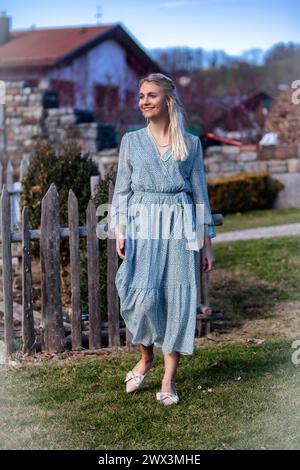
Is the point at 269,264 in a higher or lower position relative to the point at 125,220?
lower

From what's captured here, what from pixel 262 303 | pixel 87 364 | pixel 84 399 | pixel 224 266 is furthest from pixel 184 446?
pixel 224 266

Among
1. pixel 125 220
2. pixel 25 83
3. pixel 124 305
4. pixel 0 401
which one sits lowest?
pixel 0 401

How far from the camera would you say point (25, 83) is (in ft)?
56.7

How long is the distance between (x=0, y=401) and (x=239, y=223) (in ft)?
30.6

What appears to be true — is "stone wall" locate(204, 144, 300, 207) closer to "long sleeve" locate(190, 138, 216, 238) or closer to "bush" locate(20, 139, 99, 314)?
"bush" locate(20, 139, 99, 314)

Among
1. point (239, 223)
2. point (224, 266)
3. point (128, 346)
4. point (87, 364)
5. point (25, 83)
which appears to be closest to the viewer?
point (87, 364)

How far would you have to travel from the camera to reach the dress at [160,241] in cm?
466

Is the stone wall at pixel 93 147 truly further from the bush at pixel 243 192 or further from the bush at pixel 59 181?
the bush at pixel 59 181

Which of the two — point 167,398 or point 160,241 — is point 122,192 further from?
point 167,398

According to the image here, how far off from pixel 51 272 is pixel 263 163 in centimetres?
1159

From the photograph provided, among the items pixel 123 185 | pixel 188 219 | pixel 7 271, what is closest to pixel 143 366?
pixel 188 219

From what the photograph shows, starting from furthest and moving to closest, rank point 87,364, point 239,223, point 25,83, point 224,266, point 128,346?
point 25,83 → point 239,223 → point 224,266 → point 128,346 → point 87,364

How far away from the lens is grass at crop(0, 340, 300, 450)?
4188 mm
